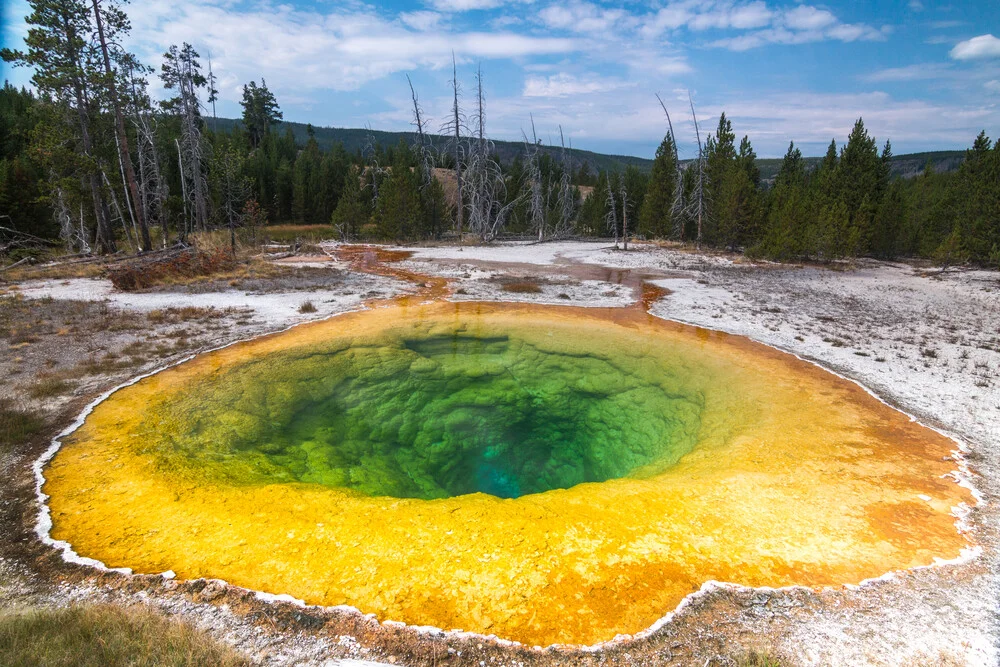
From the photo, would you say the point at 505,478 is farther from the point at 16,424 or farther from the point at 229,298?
the point at 229,298

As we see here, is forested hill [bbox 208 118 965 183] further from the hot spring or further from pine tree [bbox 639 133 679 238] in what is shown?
the hot spring

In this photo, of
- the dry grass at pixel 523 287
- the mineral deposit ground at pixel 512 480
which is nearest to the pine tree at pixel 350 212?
the dry grass at pixel 523 287

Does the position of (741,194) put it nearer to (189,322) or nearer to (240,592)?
(189,322)

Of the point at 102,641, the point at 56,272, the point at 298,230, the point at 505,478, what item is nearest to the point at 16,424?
the point at 102,641

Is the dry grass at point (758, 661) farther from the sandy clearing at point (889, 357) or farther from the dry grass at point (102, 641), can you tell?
the dry grass at point (102, 641)

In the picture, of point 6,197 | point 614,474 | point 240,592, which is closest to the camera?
point 240,592

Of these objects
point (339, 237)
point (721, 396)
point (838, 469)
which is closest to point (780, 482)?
point (838, 469)

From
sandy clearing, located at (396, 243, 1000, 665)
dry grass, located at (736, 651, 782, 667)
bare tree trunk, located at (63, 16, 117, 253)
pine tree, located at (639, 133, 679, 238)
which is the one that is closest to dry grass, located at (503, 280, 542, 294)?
sandy clearing, located at (396, 243, 1000, 665)
